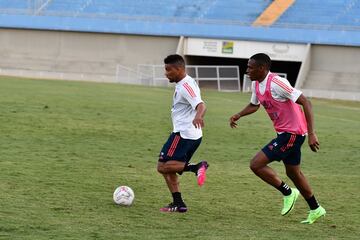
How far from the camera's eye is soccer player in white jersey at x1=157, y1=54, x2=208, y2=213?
28.5 ft

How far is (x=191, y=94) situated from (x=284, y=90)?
3.40ft

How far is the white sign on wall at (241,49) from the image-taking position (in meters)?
44.8

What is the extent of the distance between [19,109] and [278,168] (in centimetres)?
864

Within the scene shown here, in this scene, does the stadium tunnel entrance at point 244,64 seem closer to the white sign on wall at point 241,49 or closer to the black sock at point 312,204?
the white sign on wall at point 241,49

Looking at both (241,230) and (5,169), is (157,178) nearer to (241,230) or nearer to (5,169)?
(5,169)

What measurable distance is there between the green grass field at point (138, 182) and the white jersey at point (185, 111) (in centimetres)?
88

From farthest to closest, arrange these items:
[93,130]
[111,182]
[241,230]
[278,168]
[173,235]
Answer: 1. [93,130]
2. [278,168]
3. [111,182]
4. [241,230]
5. [173,235]

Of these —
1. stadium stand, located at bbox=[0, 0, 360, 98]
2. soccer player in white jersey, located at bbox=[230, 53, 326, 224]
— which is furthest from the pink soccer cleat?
stadium stand, located at bbox=[0, 0, 360, 98]

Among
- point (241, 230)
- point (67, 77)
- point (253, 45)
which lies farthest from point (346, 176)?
point (67, 77)

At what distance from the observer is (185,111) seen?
8.82 m

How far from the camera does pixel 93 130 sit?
55.7 feet

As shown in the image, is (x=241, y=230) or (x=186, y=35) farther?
(x=186, y=35)

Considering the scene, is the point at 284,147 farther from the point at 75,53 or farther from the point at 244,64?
the point at 244,64

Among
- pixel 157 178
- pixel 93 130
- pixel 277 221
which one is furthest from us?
pixel 93 130
